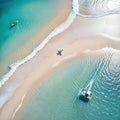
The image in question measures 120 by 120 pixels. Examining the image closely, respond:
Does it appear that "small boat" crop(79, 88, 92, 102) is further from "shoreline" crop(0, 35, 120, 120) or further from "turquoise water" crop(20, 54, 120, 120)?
"shoreline" crop(0, 35, 120, 120)

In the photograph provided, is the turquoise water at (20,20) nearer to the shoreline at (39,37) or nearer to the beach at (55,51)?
the shoreline at (39,37)

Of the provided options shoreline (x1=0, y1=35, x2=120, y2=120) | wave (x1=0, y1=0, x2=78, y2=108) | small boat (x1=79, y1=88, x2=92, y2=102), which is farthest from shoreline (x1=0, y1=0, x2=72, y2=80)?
small boat (x1=79, y1=88, x2=92, y2=102)

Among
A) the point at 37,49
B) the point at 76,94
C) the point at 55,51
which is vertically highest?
the point at 55,51

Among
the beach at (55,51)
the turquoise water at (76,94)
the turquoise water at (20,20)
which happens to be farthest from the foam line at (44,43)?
the turquoise water at (76,94)

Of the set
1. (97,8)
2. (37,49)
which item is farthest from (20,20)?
(97,8)

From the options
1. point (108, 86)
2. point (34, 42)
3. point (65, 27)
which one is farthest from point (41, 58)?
point (108, 86)

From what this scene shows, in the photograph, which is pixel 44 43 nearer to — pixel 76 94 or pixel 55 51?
pixel 55 51
